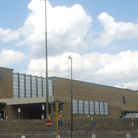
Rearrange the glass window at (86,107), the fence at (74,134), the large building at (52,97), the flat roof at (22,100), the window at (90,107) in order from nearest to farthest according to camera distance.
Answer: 1. the fence at (74,134)
2. the flat roof at (22,100)
3. the large building at (52,97)
4. the window at (90,107)
5. the glass window at (86,107)

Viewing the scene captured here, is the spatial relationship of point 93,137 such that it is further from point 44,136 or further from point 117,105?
point 117,105

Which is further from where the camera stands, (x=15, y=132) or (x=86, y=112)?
(x=86, y=112)

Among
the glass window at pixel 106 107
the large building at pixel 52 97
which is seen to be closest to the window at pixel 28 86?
the large building at pixel 52 97

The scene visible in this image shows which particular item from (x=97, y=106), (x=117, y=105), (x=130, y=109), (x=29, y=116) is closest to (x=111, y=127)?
(x=29, y=116)

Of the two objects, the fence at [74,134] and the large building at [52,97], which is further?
the large building at [52,97]

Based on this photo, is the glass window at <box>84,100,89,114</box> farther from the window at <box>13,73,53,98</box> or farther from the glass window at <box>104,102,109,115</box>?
the window at <box>13,73,53,98</box>

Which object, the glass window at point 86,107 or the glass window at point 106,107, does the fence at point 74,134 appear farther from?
the glass window at point 106,107

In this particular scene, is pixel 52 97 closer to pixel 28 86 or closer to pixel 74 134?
pixel 28 86

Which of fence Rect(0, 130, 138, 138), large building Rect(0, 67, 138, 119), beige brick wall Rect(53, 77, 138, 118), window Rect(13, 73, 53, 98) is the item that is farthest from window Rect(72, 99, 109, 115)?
fence Rect(0, 130, 138, 138)

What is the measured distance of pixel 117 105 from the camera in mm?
91062

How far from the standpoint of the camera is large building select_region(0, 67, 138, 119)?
2370 inches

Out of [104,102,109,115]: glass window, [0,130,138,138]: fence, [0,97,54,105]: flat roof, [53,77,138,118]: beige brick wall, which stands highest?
[53,77,138,118]: beige brick wall

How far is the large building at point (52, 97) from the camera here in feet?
197

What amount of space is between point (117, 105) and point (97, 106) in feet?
37.7
